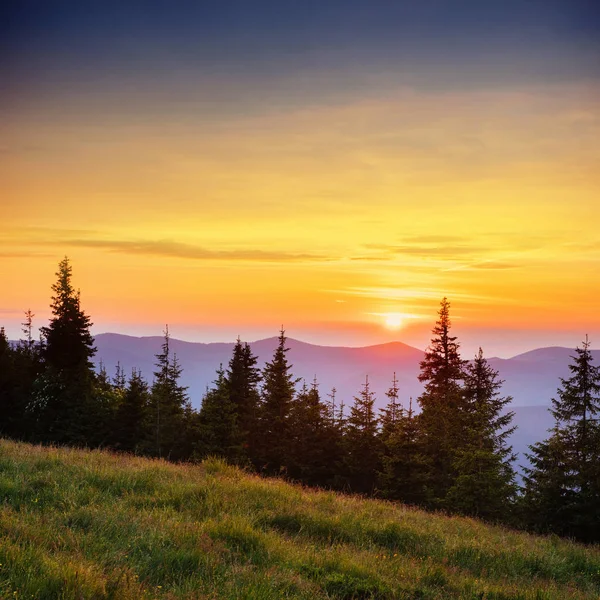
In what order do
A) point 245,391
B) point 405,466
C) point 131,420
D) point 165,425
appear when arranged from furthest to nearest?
1. point 245,391
2. point 165,425
3. point 131,420
4. point 405,466

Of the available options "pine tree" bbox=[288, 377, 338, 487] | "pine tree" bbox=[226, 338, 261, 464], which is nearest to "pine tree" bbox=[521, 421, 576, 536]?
"pine tree" bbox=[288, 377, 338, 487]

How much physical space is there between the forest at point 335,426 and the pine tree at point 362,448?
8 cm

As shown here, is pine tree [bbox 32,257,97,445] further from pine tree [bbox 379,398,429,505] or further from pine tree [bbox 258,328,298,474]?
pine tree [bbox 379,398,429,505]

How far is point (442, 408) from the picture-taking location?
1667 inches

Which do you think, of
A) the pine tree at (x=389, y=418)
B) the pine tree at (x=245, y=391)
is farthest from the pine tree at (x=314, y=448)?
the pine tree at (x=389, y=418)

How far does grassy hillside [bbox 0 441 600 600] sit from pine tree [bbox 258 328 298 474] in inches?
1344

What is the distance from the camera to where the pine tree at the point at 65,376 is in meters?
40.2

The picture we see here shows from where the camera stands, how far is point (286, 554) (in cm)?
760

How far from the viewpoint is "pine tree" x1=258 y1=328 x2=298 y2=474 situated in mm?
45594

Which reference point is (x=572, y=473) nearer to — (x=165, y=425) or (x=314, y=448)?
(x=314, y=448)

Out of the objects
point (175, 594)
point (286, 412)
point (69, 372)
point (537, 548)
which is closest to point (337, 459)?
point (286, 412)

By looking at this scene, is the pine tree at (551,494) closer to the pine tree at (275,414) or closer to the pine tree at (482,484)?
the pine tree at (482,484)

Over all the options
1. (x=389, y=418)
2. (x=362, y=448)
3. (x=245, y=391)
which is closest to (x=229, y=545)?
(x=389, y=418)

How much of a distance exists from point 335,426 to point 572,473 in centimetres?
1949
